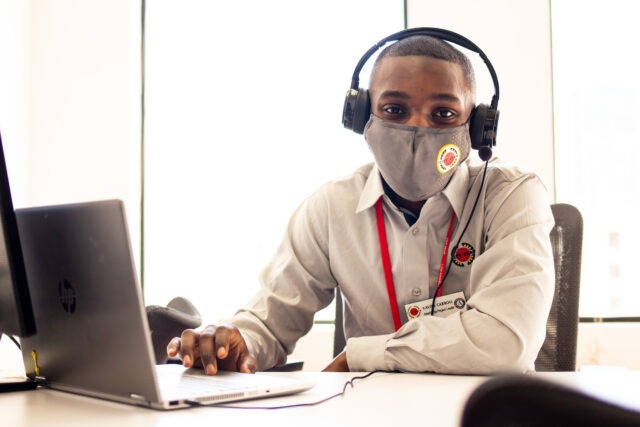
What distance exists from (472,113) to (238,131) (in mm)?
2257

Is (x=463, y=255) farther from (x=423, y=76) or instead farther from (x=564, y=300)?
(x=423, y=76)

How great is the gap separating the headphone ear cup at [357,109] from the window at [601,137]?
79.5 inches

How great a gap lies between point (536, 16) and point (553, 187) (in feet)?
2.77

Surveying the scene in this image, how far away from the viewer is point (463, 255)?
5.61 ft

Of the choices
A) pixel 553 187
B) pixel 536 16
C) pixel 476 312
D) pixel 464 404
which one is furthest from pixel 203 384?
pixel 536 16

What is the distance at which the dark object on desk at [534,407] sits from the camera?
A: 287mm

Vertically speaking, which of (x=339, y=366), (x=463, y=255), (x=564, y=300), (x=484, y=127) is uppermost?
(x=484, y=127)

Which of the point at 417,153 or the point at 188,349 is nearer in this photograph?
the point at 188,349

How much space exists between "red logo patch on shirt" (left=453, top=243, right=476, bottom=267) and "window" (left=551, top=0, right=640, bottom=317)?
1.94 metres

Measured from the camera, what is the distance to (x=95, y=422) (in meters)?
0.87

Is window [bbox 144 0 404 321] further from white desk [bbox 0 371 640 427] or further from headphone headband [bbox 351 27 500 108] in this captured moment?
white desk [bbox 0 371 640 427]

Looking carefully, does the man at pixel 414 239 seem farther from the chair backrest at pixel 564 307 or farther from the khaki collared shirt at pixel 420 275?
the chair backrest at pixel 564 307

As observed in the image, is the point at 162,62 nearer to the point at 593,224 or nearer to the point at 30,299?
the point at 593,224

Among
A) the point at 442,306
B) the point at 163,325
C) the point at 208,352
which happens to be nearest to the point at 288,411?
the point at 208,352
